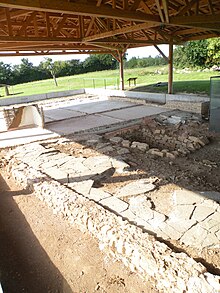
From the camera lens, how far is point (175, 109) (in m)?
11.9

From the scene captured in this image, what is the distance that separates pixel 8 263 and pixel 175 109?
10.3 meters

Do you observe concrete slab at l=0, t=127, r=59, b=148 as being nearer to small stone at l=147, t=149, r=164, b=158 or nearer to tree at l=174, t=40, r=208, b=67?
small stone at l=147, t=149, r=164, b=158

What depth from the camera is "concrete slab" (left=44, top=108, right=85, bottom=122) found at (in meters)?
11.5

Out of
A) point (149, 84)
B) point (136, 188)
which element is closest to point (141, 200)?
point (136, 188)

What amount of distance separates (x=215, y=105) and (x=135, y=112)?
13.0 feet

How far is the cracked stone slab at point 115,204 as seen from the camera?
4148 mm

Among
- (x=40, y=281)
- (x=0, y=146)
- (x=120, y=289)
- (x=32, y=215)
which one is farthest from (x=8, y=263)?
(x=0, y=146)

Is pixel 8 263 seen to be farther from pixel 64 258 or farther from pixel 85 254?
pixel 85 254

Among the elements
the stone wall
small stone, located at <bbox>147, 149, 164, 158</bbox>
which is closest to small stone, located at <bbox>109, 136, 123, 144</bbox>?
small stone, located at <bbox>147, 149, 164, 158</bbox>

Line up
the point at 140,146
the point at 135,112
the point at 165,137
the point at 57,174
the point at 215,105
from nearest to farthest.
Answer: the point at 57,174, the point at 140,146, the point at 165,137, the point at 215,105, the point at 135,112

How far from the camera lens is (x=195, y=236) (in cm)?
342

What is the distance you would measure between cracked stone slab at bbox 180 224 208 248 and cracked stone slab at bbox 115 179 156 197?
1283mm

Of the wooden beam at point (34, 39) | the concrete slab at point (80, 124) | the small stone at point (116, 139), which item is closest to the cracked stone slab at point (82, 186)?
the small stone at point (116, 139)

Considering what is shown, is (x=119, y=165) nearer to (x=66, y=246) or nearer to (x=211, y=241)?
(x=66, y=246)
